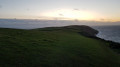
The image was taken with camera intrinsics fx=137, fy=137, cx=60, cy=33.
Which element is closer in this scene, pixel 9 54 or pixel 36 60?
pixel 36 60

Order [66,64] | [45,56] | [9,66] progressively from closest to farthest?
1. [9,66]
2. [66,64]
3. [45,56]

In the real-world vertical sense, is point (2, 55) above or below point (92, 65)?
above

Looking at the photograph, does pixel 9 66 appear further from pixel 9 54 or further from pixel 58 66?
pixel 58 66

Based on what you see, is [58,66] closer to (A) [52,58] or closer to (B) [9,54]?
(A) [52,58]

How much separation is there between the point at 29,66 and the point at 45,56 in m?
4.11

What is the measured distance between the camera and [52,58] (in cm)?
1847

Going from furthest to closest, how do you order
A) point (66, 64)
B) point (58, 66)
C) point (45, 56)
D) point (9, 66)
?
point (45, 56) < point (66, 64) < point (58, 66) < point (9, 66)

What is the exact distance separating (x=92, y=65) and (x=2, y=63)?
11.3 meters

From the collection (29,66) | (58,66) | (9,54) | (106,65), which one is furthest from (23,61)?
(106,65)

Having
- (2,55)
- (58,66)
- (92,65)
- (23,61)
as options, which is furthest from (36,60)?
(92,65)

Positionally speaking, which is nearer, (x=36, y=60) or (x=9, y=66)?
(x=9, y=66)

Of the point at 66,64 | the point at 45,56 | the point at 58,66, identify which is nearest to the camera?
the point at 58,66

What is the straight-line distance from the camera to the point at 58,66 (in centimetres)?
1633

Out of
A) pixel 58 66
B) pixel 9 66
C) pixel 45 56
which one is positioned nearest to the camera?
pixel 9 66
